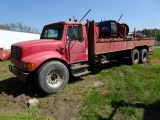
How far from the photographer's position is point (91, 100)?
216 inches

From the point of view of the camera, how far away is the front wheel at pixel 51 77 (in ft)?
18.9

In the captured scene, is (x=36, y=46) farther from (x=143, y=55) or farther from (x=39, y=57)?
(x=143, y=55)

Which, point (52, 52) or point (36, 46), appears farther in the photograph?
point (52, 52)

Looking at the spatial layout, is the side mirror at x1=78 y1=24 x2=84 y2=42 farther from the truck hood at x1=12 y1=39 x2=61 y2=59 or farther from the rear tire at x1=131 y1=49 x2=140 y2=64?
the rear tire at x1=131 y1=49 x2=140 y2=64

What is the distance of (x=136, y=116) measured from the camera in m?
4.54

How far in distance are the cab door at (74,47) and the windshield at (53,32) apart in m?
0.29

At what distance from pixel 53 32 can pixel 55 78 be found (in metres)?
1.78

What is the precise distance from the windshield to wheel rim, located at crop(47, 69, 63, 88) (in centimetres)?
120

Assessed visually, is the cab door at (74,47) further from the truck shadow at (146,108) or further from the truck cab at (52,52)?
the truck shadow at (146,108)

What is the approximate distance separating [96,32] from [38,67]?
2.93 m

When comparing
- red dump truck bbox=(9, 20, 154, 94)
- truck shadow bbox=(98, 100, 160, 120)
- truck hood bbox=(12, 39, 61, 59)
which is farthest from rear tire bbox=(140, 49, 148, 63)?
truck hood bbox=(12, 39, 61, 59)

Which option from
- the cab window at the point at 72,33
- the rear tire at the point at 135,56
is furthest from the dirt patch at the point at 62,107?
the rear tire at the point at 135,56

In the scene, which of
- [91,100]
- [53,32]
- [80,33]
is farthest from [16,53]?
[91,100]

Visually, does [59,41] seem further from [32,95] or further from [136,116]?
[136,116]
